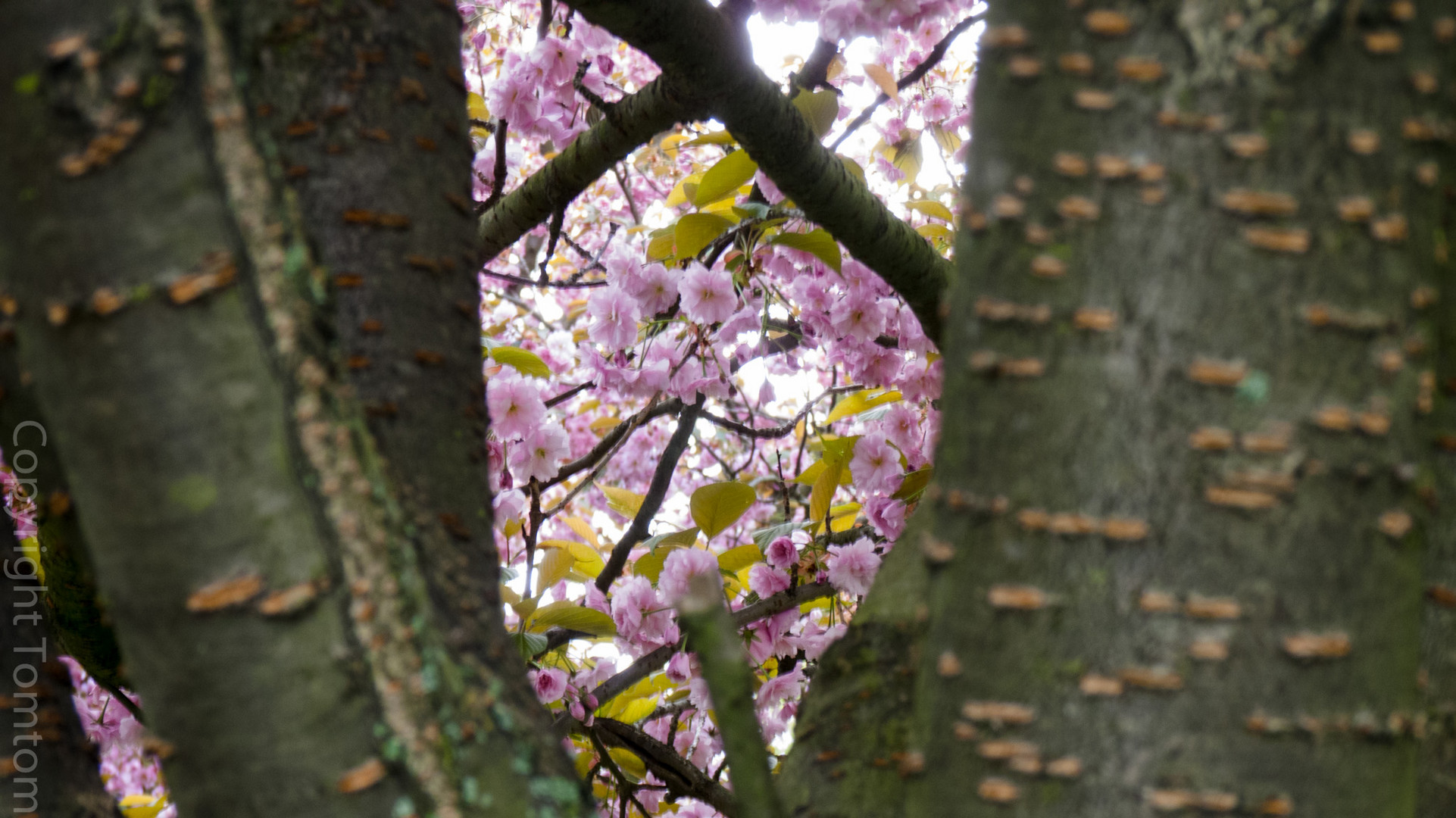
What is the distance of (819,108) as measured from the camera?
148 centimetres

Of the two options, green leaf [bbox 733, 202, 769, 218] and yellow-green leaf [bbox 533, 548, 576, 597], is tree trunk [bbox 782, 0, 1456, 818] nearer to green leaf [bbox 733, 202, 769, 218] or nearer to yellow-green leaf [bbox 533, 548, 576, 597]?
green leaf [bbox 733, 202, 769, 218]

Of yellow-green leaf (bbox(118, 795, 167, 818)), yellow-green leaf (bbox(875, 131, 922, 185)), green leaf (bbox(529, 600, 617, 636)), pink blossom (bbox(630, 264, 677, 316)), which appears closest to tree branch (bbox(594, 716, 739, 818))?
green leaf (bbox(529, 600, 617, 636))

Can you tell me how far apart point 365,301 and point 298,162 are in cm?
9

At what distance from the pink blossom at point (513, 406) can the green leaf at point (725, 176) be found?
48 cm

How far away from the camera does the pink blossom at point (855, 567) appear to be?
1.64 meters

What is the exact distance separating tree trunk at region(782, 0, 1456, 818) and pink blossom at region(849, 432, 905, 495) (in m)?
1.28

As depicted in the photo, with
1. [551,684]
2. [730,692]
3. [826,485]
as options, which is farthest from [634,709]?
[730,692]

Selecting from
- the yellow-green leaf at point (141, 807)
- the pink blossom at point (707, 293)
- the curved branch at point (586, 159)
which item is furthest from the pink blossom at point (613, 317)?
the yellow-green leaf at point (141, 807)

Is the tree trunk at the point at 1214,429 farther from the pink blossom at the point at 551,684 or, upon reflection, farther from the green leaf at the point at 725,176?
the pink blossom at the point at 551,684

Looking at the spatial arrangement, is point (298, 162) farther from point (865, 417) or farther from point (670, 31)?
point (865, 417)

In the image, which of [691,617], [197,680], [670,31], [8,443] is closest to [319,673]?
[197,680]

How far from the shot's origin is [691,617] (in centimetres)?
44

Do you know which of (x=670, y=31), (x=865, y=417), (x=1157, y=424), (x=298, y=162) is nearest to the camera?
(x=1157, y=424)

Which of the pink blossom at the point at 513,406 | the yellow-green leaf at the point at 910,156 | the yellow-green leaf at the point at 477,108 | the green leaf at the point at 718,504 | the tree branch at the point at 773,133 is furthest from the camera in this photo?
the yellow-green leaf at the point at 910,156
